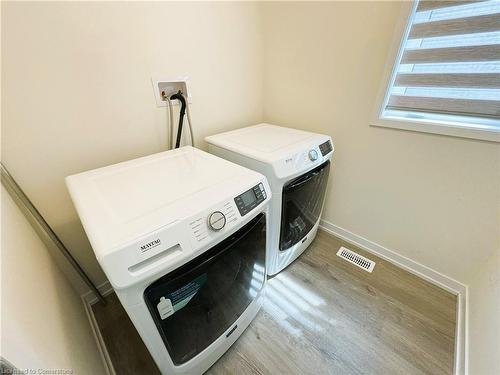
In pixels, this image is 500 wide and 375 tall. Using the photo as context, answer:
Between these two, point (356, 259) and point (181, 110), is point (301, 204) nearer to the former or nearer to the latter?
point (356, 259)

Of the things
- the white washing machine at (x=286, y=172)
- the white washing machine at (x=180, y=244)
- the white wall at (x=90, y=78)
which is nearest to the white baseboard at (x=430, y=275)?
the white washing machine at (x=286, y=172)

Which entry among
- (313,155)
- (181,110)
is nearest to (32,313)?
(181,110)

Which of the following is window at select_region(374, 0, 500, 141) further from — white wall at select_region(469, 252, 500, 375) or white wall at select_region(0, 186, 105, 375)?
white wall at select_region(0, 186, 105, 375)

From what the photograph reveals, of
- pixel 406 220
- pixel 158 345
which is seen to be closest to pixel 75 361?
pixel 158 345

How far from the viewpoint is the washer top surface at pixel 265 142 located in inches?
39.7

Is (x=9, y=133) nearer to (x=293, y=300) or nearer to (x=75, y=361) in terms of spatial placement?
(x=75, y=361)

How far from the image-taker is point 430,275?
53.5 inches

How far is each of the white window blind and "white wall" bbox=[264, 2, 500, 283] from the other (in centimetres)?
11

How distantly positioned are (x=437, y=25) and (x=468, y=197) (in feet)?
2.84

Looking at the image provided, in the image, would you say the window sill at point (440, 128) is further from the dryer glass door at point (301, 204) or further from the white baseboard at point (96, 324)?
the white baseboard at point (96, 324)

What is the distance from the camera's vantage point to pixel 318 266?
149cm

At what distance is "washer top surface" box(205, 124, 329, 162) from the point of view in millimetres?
1008

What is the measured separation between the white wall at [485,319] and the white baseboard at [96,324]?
1580 mm

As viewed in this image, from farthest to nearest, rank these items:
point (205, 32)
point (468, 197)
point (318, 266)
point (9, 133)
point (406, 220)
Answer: point (318, 266)
point (406, 220)
point (205, 32)
point (468, 197)
point (9, 133)
